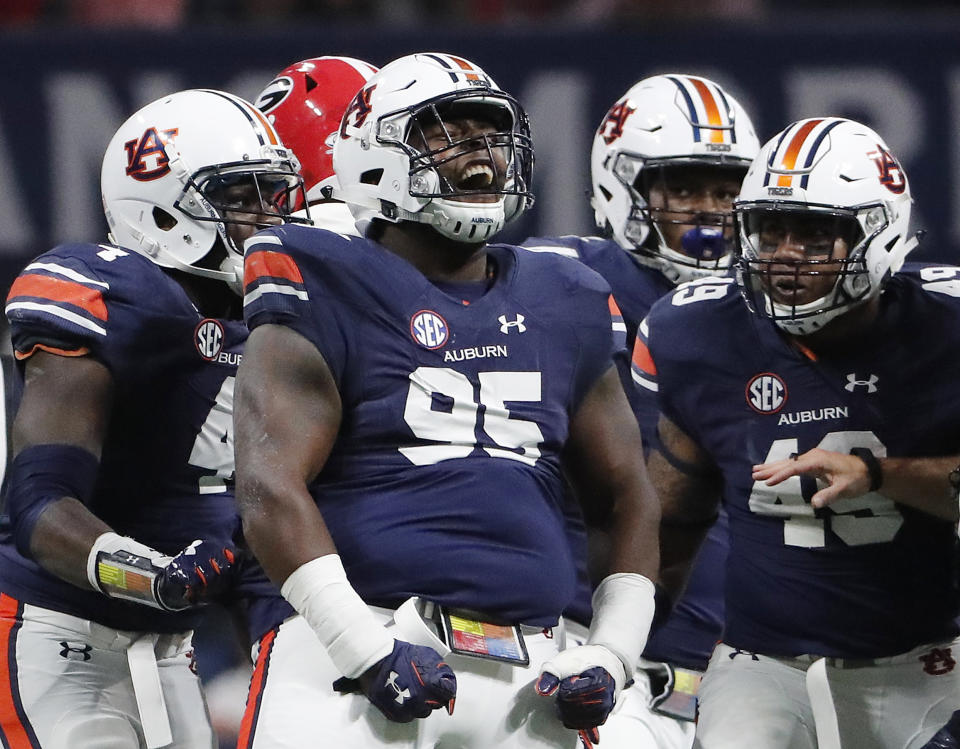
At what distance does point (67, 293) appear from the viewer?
3443mm

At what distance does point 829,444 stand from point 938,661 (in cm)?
46

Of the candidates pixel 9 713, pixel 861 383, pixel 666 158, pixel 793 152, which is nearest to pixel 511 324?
pixel 861 383

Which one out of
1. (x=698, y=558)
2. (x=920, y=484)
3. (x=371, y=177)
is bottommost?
(x=698, y=558)

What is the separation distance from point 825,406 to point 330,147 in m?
1.53

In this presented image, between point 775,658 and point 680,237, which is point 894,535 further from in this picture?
point 680,237

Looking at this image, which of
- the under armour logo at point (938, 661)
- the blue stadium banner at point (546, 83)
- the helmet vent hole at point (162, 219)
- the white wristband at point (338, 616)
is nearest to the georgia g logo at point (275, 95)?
the helmet vent hole at point (162, 219)

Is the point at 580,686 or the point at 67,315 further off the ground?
the point at 67,315

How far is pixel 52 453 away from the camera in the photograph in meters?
3.32

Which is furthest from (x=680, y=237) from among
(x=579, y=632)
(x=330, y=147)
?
(x=579, y=632)

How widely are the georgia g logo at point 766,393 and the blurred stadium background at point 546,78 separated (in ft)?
6.86

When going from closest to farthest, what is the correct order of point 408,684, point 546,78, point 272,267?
1. point 408,684
2. point 272,267
3. point 546,78

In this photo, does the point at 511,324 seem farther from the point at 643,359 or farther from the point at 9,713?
the point at 9,713

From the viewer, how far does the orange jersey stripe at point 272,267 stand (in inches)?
115

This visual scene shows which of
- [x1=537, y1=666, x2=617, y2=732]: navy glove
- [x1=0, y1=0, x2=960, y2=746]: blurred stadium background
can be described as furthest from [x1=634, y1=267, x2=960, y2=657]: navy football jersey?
[x1=0, y1=0, x2=960, y2=746]: blurred stadium background
